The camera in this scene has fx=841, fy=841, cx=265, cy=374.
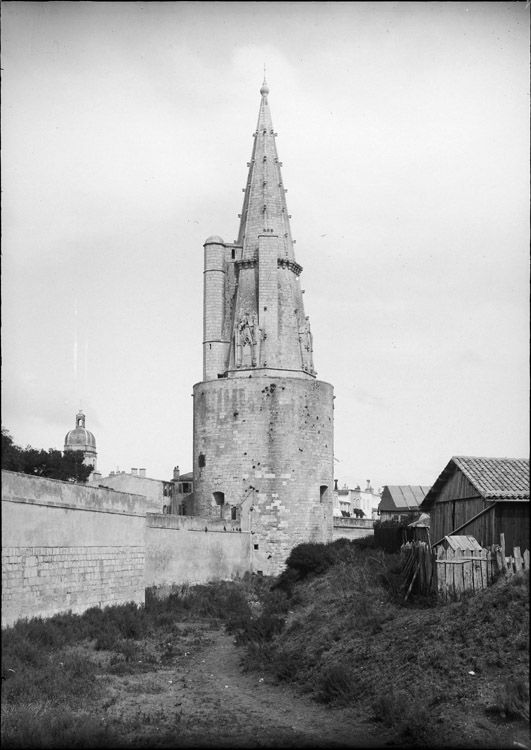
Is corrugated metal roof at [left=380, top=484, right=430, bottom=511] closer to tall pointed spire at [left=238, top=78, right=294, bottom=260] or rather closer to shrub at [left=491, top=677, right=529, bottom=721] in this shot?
tall pointed spire at [left=238, top=78, right=294, bottom=260]

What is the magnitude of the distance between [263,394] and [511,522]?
15.6 meters

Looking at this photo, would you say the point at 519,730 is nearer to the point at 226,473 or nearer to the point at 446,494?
the point at 446,494

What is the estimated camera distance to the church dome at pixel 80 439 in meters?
76.8

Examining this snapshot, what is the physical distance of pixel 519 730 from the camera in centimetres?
1011

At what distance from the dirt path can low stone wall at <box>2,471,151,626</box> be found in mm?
2602

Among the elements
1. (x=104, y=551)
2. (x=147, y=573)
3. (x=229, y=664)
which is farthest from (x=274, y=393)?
(x=229, y=664)

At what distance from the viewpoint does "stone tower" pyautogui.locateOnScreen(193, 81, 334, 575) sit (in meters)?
32.0

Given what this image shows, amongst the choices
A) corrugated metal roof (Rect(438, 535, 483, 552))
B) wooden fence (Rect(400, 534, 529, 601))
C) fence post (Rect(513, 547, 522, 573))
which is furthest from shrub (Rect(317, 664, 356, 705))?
corrugated metal roof (Rect(438, 535, 483, 552))

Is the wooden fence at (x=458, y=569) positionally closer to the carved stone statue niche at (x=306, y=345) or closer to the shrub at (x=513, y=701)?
the shrub at (x=513, y=701)

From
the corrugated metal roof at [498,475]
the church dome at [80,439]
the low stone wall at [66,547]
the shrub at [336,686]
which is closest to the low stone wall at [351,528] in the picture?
the low stone wall at [66,547]

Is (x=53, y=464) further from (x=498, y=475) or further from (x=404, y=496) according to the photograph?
(x=498, y=475)

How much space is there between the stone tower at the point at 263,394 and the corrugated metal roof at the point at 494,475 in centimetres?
1171

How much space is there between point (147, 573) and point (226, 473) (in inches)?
353

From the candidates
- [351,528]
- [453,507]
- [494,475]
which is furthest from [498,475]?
[351,528]
